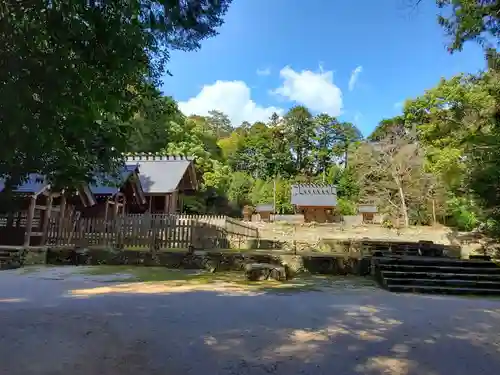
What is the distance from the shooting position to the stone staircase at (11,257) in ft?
35.6

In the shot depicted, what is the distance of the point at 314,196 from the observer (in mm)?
42156

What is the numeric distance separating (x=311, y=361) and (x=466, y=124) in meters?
15.9

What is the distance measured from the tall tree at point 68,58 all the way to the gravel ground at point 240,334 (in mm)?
1695

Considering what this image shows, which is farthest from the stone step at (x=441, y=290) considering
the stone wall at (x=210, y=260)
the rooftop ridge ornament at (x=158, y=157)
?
the rooftop ridge ornament at (x=158, y=157)

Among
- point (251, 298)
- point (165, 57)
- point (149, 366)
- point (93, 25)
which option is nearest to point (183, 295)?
point (251, 298)

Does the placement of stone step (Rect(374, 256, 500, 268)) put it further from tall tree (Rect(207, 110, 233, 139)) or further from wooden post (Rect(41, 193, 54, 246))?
tall tree (Rect(207, 110, 233, 139))

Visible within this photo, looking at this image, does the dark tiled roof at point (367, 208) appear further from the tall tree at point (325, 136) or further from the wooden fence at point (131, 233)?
the wooden fence at point (131, 233)

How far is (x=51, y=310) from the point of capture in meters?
5.11

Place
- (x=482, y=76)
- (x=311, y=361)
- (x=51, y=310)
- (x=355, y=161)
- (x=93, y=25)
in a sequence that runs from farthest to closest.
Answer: (x=355, y=161) → (x=482, y=76) → (x=51, y=310) → (x=311, y=361) → (x=93, y=25)

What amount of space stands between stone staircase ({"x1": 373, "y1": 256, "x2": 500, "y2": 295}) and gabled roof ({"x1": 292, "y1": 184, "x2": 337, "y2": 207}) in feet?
103

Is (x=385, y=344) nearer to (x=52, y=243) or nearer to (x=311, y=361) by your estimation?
(x=311, y=361)

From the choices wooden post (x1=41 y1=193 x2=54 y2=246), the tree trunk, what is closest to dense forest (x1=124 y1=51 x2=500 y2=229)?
the tree trunk

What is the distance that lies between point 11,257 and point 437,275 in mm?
11111

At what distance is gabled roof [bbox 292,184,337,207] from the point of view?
41231 mm
